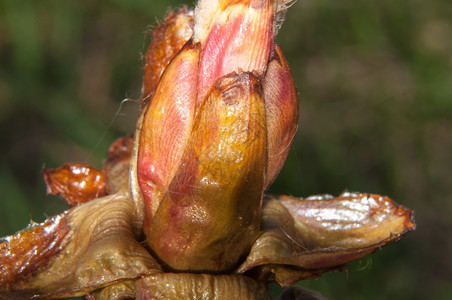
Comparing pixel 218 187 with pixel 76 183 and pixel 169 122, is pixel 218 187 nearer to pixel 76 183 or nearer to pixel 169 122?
pixel 169 122

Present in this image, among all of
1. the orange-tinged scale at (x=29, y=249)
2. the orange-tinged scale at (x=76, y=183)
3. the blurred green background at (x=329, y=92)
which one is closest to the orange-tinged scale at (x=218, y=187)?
the orange-tinged scale at (x=29, y=249)

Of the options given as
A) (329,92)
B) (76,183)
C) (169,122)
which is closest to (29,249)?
(76,183)

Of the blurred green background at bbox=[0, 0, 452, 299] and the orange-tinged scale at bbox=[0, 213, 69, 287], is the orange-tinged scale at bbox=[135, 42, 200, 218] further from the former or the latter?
the blurred green background at bbox=[0, 0, 452, 299]

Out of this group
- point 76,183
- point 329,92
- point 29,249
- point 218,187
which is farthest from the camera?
point 329,92

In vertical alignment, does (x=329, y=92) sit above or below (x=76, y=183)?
below

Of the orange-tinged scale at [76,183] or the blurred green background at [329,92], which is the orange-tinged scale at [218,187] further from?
the blurred green background at [329,92]

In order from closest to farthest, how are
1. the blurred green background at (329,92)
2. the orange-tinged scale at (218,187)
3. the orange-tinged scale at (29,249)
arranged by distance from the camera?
the orange-tinged scale at (218,187) < the orange-tinged scale at (29,249) < the blurred green background at (329,92)
